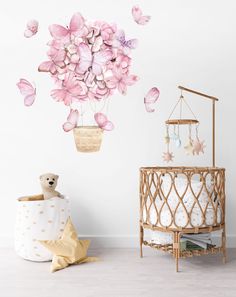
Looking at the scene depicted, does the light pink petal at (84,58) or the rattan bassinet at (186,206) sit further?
the light pink petal at (84,58)

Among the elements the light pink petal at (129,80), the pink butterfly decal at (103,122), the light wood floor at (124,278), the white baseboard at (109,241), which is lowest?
the light wood floor at (124,278)

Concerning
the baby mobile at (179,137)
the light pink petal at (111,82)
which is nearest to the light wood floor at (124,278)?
the baby mobile at (179,137)

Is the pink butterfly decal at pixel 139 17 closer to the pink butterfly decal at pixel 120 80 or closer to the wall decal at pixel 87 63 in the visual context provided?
the wall decal at pixel 87 63

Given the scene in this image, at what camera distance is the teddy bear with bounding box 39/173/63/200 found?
8.76ft

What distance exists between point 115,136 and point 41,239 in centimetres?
90

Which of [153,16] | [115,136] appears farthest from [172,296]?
[153,16]

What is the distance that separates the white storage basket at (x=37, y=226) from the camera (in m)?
2.53

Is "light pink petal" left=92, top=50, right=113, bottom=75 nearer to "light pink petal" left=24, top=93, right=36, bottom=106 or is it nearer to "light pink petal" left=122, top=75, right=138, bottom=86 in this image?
"light pink petal" left=122, top=75, right=138, bottom=86

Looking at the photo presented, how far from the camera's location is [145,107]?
2.94 metres

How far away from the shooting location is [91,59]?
103 inches

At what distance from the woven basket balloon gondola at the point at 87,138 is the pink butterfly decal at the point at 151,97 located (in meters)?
0.41

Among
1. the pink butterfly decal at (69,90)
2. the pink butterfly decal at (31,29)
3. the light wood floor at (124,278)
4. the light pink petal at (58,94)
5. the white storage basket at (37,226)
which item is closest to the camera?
the light wood floor at (124,278)

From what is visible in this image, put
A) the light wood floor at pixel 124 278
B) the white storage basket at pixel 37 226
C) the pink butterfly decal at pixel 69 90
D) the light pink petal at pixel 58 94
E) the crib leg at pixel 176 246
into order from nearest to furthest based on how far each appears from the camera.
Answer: the light wood floor at pixel 124 278 < the crib leg at pixel 176 246 < the white storage basket at pixel 37 226 < the pink butterfly decal at pixel 69 90 < the light pink petal at pixel 58 94

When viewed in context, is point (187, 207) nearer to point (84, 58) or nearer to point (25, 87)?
point (84, 58)
